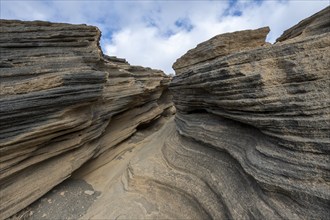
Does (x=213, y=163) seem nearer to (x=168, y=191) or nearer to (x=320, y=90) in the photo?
(x=168, y=191)

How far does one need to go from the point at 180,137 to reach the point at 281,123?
5362 mm

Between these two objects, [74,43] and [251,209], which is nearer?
[251,209]

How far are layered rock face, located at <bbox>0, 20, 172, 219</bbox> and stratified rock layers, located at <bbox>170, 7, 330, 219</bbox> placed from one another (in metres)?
5.21

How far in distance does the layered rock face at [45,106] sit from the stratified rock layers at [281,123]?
5.21m

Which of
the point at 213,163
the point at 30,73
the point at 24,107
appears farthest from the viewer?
the point at 30,73

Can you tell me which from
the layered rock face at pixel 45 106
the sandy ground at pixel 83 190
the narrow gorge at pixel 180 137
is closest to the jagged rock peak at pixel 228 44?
the narrow gorge at pixel 180 137

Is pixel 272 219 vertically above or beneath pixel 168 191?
above

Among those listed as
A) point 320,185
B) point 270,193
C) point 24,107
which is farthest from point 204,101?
point 24,107

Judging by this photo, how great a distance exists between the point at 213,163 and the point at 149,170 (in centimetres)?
295

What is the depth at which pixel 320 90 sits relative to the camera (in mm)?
4156

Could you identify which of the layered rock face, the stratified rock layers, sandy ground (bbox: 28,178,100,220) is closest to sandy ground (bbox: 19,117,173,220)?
sandy ground (bbox: 28,178,100,220)

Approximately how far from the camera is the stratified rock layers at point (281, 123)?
12.6ft

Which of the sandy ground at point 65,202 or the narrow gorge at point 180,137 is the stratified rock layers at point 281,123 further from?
the sandy ground at point 65,202

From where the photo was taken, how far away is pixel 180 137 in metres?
9.38
